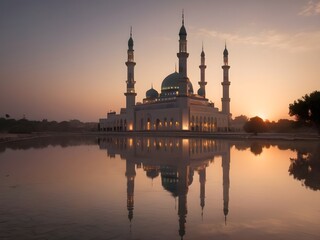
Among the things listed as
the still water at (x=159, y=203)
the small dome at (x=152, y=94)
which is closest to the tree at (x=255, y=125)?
the small dome at (x=152, y=94)

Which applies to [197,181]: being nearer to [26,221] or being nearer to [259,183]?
[259,183]

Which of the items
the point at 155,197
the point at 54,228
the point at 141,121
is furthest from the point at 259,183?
the point at 141,121

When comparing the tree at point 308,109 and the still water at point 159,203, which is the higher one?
the tree at point 308,109

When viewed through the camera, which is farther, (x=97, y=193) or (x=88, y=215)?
(x=97, y=193)

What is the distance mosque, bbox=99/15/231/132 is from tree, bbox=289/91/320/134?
20.8 metres

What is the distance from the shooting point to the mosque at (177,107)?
55375 millimetres

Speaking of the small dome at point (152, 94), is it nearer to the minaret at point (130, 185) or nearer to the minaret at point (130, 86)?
the minaret at point (130, 86)

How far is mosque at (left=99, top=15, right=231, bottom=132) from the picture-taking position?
55375 mm

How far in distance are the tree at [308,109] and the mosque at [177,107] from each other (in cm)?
2085

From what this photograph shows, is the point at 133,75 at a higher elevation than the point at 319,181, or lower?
higher

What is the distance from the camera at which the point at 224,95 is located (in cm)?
6569

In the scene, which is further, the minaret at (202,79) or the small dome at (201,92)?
the minaret at (202,79)

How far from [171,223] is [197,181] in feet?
14.2

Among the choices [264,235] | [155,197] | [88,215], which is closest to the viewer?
[264,235]
